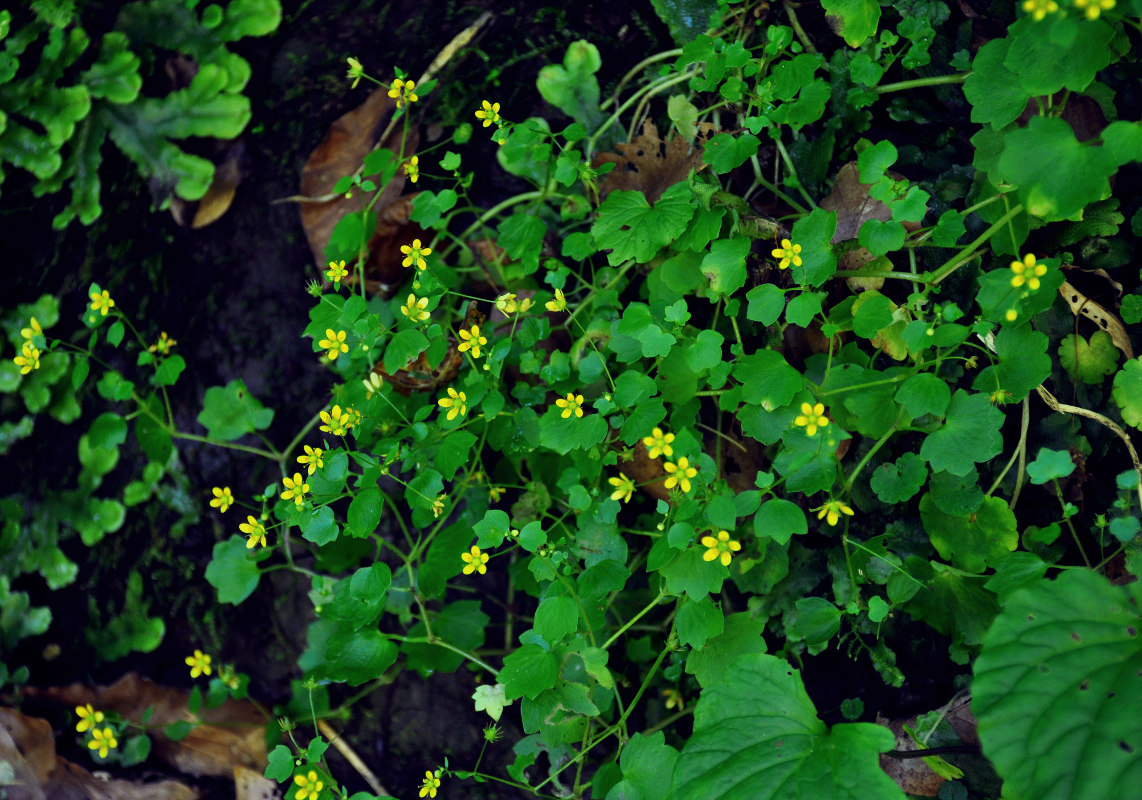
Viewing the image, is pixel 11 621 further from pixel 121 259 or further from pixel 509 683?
pixel 509 683

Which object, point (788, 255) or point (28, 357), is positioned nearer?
point (788, 255)

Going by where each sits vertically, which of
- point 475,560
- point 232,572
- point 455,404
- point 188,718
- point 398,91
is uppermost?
point 398,91

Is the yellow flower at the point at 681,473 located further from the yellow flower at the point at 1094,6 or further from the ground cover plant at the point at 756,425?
the yellow flower at the point at 1094,6

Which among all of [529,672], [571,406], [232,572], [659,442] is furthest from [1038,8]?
[232,572]

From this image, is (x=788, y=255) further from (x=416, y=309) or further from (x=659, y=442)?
(x=416, y=309)

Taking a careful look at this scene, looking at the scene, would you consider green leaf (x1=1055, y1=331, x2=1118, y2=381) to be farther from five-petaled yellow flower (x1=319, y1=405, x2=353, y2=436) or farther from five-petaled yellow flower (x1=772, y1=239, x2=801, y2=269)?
five-petaled yellow flower (x1=319, y1=405, x2=353, y2=436)

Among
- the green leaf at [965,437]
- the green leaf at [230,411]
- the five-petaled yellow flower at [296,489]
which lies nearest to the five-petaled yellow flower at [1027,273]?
the green leaf at [965,437]
